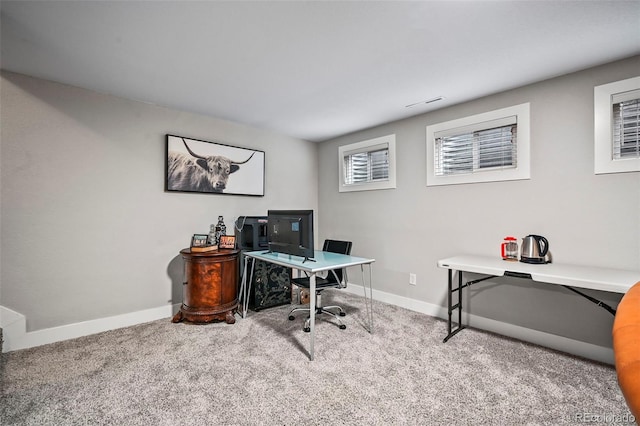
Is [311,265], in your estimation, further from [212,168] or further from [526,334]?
[526,334]

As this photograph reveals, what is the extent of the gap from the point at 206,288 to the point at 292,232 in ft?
3.83

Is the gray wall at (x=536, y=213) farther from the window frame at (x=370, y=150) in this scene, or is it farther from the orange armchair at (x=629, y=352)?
the orange armchair at (x=629, y=352)

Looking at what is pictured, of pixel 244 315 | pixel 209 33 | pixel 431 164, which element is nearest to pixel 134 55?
pixel 209 33

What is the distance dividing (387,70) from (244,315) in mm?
2982

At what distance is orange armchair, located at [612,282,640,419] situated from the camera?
1.75 feet

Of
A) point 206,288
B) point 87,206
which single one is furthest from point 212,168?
point 206,288

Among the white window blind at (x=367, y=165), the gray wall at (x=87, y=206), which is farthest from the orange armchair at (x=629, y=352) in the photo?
the gray wall at (x=87, y=206)

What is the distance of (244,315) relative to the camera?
10.7ft

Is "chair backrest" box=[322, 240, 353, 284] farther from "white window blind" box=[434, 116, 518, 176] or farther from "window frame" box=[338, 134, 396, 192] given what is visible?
"white window blind" box=[434, 116, 518, 176]

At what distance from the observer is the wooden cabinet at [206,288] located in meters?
3.04

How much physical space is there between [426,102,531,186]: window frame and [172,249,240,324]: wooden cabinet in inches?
105

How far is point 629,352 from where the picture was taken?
1.95 ft

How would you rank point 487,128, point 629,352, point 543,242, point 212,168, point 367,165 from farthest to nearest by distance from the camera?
point 367,165, point 212,168, point 487,128, point 543,242, point 629,352

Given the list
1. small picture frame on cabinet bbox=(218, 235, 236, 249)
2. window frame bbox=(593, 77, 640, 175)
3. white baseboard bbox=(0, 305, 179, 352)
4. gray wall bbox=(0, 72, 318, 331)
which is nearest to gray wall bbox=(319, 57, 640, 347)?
window frame bbox=(593, 77, 640, 175)
